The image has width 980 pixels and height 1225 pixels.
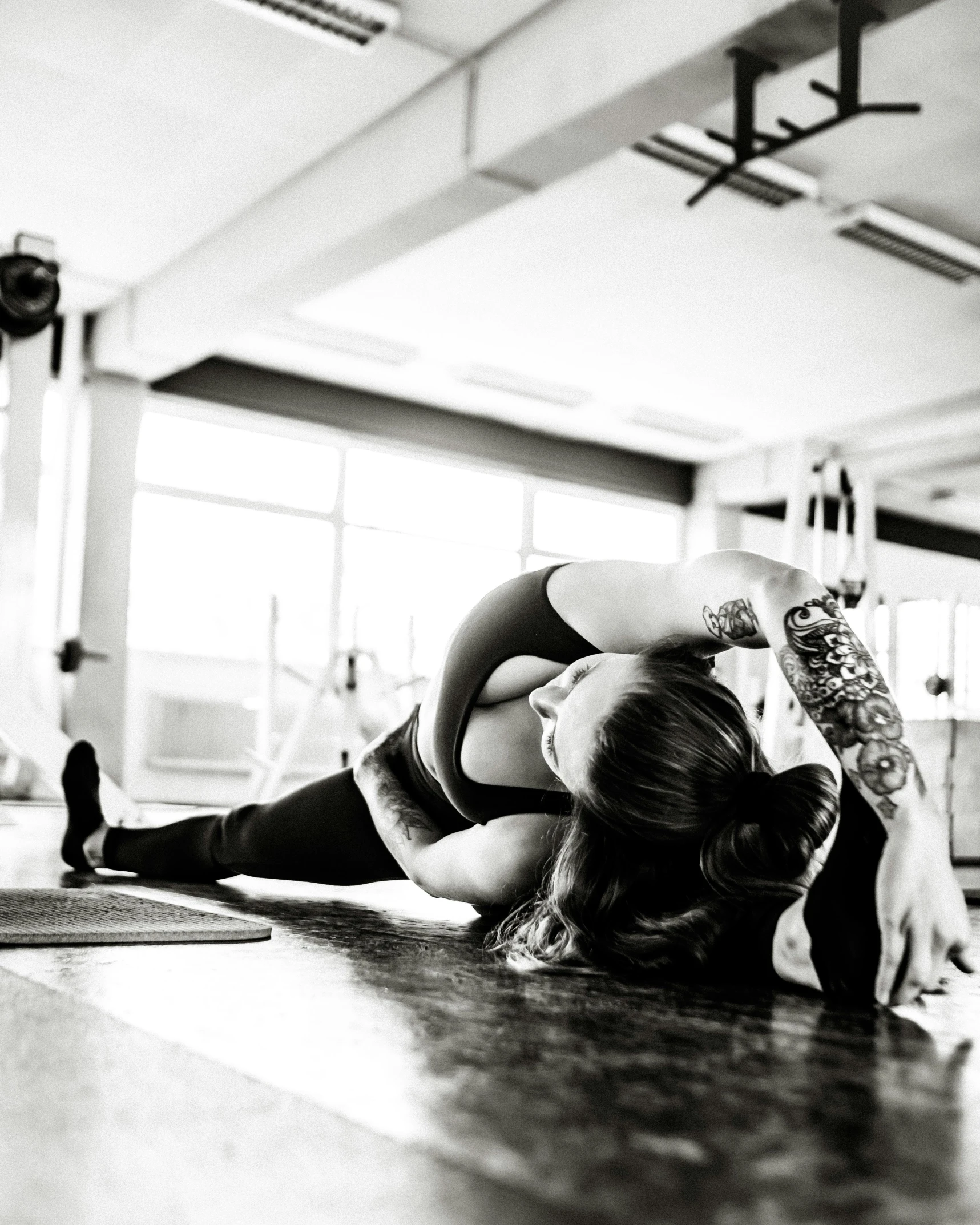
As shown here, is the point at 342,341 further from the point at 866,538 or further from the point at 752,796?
the point at 752,796

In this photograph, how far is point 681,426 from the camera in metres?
7.95

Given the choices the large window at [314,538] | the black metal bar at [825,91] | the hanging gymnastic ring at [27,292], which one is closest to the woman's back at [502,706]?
the black metal bar at [825,91]

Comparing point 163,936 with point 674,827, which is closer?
point 674,827

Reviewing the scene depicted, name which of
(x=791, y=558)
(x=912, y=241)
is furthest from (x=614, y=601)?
(x=912, y=241)

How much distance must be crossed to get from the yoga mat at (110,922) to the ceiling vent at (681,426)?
20.8 feet

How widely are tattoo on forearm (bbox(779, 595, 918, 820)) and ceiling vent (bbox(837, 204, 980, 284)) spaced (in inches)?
165

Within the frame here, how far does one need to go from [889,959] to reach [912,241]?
469 cm

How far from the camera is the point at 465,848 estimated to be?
162 centimetres

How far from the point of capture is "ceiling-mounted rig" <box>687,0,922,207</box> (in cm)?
282

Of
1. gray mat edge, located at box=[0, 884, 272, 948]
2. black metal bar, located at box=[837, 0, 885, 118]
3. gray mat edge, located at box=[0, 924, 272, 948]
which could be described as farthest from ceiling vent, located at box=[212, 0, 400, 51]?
gray mat edge, located at box=[0, 924, 272, 948]

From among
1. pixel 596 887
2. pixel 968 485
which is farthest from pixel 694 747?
pixel 968 485

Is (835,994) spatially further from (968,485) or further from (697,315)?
(968,485)

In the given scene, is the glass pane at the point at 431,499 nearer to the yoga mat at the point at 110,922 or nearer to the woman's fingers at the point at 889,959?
the yoga mat at the point at 110,922

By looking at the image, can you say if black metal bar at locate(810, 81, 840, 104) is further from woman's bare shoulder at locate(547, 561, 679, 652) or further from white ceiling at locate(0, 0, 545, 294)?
woman's bare shoulder at locate(547, 561, 679, 652)
